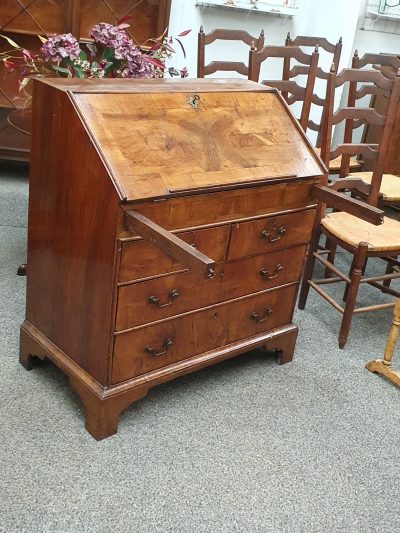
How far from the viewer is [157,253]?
77.1 inches

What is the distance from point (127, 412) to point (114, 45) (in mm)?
1458

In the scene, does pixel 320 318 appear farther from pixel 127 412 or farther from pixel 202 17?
pixel 202 17

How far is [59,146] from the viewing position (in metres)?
1.97

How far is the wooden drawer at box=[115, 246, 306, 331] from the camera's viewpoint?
77.8 inches

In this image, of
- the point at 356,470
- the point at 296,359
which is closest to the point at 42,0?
the point at 296,359

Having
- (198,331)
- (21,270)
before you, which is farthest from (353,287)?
(21,270)

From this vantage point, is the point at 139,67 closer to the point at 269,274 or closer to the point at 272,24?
the point at 269,274

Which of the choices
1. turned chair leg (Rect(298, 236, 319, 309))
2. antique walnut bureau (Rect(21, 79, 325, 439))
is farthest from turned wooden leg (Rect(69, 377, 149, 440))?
turned chair leg (Rect(298, 236, 319, 309))

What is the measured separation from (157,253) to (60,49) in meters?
1.10

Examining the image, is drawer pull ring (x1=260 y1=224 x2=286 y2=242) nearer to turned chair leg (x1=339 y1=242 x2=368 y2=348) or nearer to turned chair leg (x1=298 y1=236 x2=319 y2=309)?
turned chair leg (x1=339 y1=242 x2=368 y2=348)

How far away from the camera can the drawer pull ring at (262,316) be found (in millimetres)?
2414

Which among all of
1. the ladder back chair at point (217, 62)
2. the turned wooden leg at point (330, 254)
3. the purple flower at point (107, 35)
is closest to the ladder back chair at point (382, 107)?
the turned wooden leg at point (330, 254)

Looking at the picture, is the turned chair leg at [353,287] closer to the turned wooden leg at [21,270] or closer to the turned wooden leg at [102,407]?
the turned wooden leg at [102,407]

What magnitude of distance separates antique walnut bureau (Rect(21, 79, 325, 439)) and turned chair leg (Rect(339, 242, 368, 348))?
354 mm
